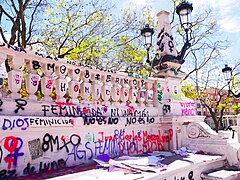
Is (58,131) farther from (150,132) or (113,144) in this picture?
(150,132)

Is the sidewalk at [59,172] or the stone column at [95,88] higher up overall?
the stone column at [95,88]

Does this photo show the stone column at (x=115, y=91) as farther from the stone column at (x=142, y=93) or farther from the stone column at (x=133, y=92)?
the stone column at (x=142, y=93)

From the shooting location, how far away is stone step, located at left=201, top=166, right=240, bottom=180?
4.31 m

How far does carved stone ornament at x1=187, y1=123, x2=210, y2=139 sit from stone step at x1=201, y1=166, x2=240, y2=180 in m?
0.95

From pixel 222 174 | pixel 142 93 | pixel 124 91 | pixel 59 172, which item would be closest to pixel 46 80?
pixel 59 172

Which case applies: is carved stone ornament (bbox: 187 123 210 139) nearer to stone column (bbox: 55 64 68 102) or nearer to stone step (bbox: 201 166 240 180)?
stone step (bbox: 201 166 240 180)

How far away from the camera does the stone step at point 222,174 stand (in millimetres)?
4312

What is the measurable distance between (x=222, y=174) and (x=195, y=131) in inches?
56.5

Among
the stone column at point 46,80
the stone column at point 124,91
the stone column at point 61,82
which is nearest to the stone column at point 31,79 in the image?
the stone column at point 46,80

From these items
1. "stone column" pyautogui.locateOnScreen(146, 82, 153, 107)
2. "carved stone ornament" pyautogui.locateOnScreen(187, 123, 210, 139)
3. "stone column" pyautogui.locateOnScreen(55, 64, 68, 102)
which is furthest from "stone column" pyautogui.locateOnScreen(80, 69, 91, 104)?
"carved stone ornament" pyautogui.locateOnScreen(187, 123, 210, 139)

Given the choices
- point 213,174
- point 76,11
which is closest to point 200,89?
point 76,11

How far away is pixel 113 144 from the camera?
466cm

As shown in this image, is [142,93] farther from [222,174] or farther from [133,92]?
[222,174]

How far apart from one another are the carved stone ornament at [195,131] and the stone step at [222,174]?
95 cm
